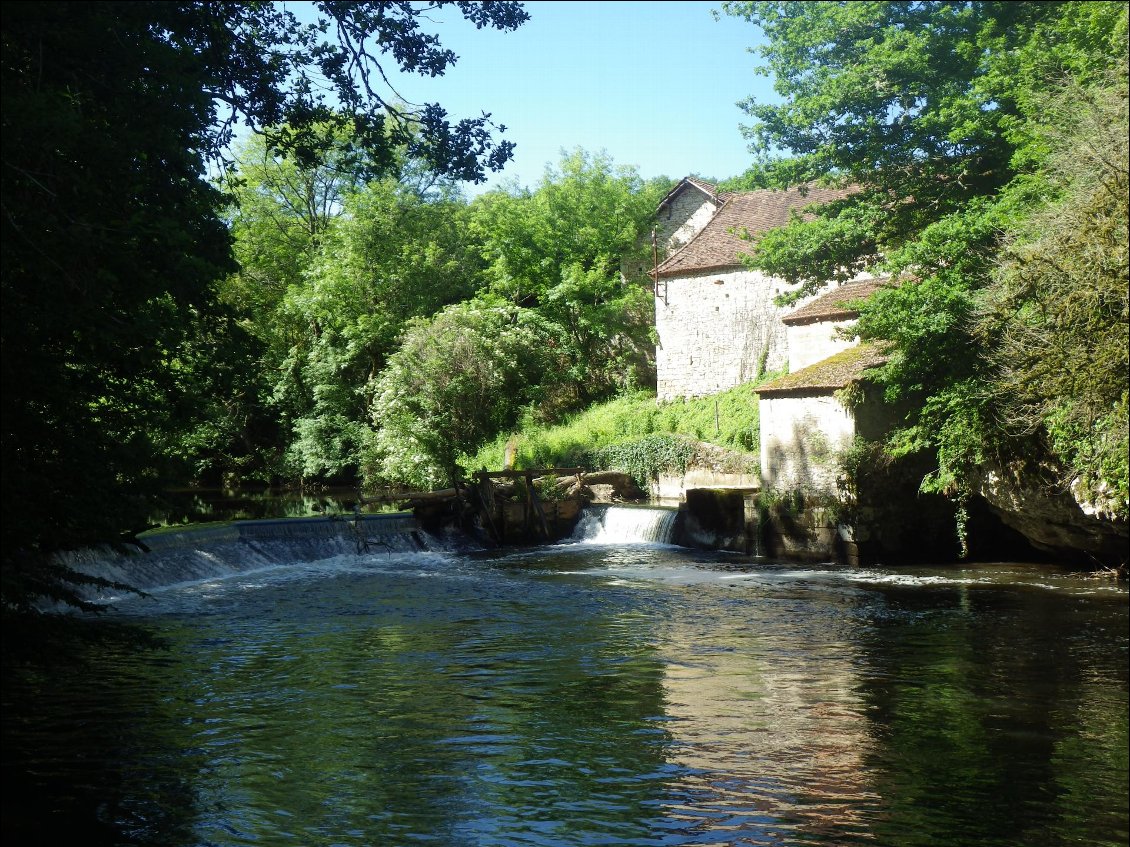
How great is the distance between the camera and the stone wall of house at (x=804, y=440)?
61.9 feet

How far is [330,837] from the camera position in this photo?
→ 255 inches

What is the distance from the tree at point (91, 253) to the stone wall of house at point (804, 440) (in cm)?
1219

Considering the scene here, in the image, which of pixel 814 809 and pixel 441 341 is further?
pixel 441 341

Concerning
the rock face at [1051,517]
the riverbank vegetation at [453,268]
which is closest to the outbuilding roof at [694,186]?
the riverbank vegetation at [453,268]

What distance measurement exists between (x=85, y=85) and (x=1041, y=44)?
14.0 metres

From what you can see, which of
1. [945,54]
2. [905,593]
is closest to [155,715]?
[905,593]

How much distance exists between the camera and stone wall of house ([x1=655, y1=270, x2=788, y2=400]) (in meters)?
32.1

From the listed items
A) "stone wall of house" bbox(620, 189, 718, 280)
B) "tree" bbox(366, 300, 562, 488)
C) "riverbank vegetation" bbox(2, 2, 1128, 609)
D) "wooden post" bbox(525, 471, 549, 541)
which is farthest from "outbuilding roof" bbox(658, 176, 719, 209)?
"wooden post" bbox(525, 471, 549, 541)

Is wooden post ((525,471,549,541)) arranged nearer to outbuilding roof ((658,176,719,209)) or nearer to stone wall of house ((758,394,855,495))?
stone wall of house ((758,394,855,495))

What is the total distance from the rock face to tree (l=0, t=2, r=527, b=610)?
12.4 m

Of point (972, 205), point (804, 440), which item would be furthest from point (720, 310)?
point (972, 205)

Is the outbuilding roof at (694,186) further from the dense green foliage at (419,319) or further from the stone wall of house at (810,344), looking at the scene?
the stone wall of house at (810,344)

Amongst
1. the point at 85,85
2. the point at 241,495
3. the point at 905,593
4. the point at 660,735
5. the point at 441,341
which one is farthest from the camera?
the point at 241,495

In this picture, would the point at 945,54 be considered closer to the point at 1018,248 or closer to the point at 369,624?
the point at 1018,248
